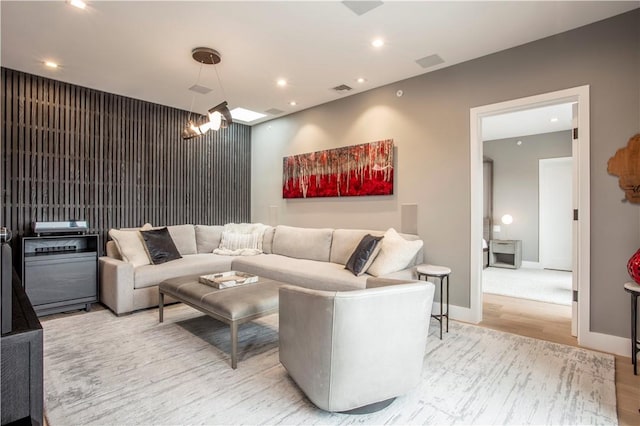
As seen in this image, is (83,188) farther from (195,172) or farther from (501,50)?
(501,50)

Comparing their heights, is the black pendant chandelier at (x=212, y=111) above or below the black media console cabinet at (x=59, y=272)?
above

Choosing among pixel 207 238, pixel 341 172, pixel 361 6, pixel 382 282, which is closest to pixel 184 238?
pixel 207 238

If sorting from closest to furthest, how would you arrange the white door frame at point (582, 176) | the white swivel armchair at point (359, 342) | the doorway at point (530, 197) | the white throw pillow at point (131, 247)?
the white swivel armchair at point (359, 342) < the white door frame at point (582, 176) < the white throw pillow at point (131, 247) < the doorway at point (530, 197)

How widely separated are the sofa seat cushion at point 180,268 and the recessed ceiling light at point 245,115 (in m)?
2.42

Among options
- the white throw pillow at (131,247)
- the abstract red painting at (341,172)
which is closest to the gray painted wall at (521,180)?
the abstract red painting at (341,172)

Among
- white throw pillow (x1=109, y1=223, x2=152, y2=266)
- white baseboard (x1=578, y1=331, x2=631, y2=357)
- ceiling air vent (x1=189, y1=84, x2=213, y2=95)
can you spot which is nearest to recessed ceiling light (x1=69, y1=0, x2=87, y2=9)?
ceiling air vent (x1=189, y1=84, x2=213, y2=95)

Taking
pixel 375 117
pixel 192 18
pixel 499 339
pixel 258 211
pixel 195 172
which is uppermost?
pixel 192 18

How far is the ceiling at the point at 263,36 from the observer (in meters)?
2.63

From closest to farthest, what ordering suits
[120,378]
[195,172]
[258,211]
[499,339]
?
[120,378]
[499,339]
[195,172]
[258,211]

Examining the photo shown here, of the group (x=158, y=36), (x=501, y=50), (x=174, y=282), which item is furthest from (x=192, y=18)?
(x=501, y=50)

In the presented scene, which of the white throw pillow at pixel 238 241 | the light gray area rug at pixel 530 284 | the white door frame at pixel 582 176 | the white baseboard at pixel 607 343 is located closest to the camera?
the white baseboard at pixel 607 343

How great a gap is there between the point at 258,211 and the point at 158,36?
11.3 feet

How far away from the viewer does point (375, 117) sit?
4.35m

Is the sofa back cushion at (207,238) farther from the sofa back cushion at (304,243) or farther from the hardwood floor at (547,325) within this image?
the hardwood floor at (547,325)
